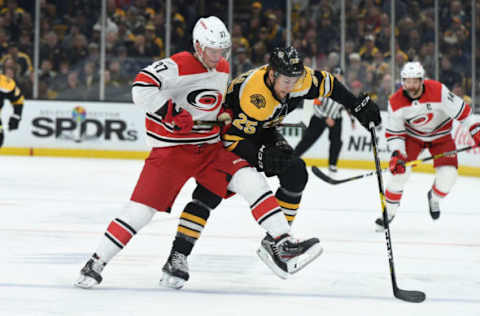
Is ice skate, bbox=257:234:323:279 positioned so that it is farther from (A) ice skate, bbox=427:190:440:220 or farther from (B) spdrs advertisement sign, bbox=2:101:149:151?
(B) spdrs advertisement sign, bbox=2:101:149:151

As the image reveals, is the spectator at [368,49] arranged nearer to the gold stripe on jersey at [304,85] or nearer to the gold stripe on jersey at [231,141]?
the gold stripe on jersey at [304,85]

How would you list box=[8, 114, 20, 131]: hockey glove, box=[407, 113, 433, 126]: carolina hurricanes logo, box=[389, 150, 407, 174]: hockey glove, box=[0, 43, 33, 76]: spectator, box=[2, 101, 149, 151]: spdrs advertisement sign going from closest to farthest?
box=[389, 150, 407, 174]: hockey glove, box=[407, 113, 433, 126]: carolina hurricanes logo, box=[8, 114, 20, 131]: hockey glove, box=[2, 101, 149, 151]: spdrs advertisement sign, box=[0, 43, 33, 76]: spectator

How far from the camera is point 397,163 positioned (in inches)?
186

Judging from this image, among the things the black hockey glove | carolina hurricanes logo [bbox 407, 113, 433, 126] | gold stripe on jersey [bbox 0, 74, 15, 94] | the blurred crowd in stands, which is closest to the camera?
the black hockey glove

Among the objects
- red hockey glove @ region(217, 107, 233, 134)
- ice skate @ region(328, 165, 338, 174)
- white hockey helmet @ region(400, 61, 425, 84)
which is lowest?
ice skate @ region(328, 165, 338, 174)

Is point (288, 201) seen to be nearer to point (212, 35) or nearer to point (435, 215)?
point (212, 35)

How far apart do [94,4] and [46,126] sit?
6.33ft

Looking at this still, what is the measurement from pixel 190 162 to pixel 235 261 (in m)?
0.81

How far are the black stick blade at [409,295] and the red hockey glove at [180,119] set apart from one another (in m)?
1.04

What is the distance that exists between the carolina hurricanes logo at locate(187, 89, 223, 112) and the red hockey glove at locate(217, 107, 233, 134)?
5cm

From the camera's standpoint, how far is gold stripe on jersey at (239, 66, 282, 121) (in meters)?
3.07

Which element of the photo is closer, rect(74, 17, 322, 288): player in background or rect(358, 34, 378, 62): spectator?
rect(74, 17, 322, 288): player in background

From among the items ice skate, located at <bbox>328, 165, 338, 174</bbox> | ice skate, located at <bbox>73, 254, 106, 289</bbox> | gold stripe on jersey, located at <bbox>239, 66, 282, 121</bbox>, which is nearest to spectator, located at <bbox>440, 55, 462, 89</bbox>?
ice skate, located at <bbox>328, 165, 338, 174</bbox>

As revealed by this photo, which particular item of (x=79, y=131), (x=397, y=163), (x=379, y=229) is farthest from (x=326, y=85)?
(x=79, y=131)
